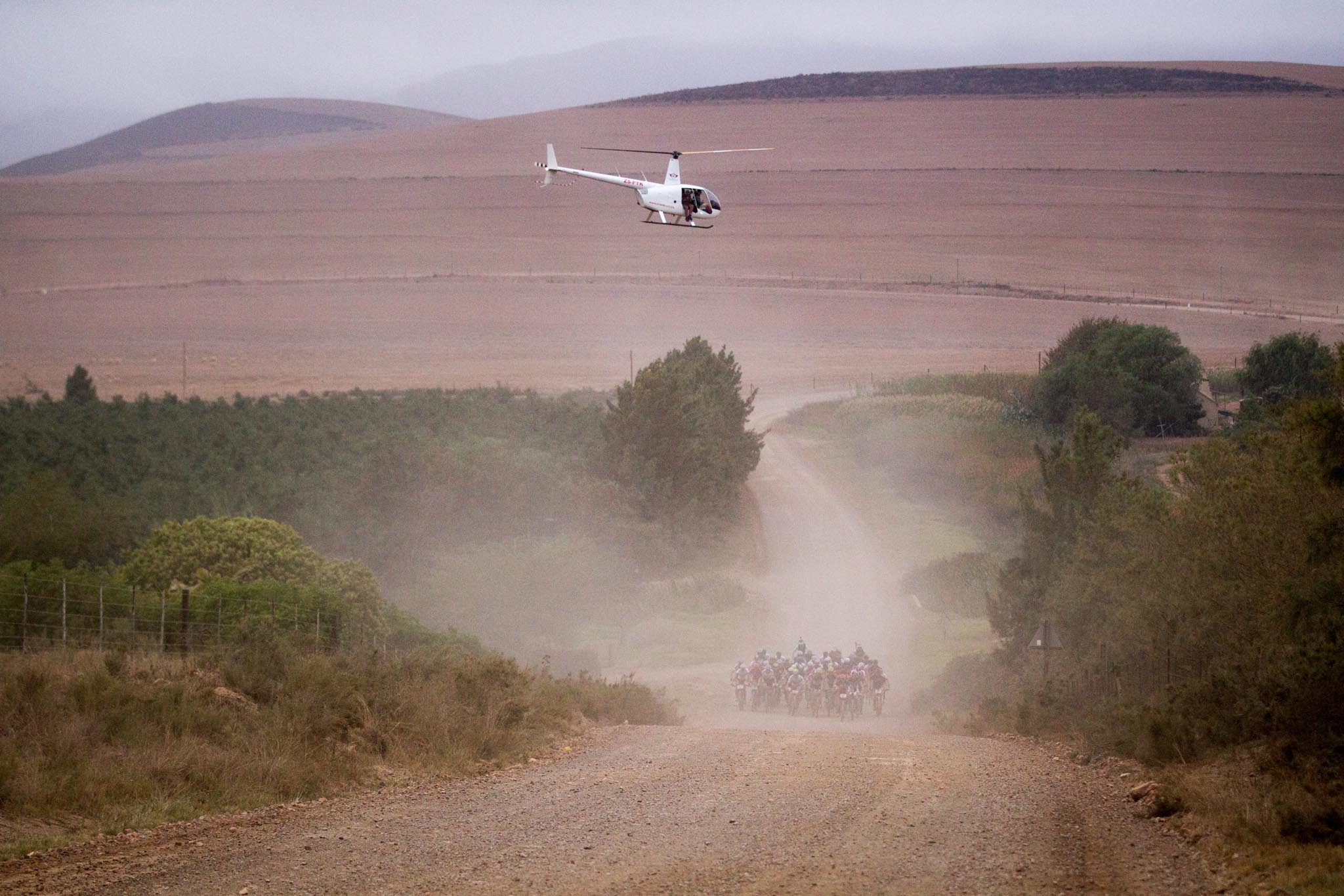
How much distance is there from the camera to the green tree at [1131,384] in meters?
77.1

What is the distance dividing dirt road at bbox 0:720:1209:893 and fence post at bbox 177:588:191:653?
8.70m

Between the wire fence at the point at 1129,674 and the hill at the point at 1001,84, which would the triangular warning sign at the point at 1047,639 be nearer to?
the wire fence at the point at 1129,674

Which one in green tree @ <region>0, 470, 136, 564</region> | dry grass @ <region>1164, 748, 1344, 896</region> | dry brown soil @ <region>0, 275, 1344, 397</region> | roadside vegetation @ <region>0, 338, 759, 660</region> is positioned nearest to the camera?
dry grass @ <region>1164, 748, 1344, 896</region>

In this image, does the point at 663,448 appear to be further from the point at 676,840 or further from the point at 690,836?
the point at 676,840

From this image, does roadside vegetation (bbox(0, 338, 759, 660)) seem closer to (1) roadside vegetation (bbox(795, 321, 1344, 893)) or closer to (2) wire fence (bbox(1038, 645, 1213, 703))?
(1) roadside vegetation (bbox(795, 321, 1344, 893))

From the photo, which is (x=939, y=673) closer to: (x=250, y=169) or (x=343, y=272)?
(x=343, y=272)

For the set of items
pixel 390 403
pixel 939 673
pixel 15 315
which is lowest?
pixel 939 673

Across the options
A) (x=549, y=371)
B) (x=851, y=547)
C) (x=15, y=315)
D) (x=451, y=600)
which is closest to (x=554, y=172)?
(x=451, y=600)

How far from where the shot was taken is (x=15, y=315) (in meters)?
112

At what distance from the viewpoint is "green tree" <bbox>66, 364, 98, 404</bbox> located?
81.4 metres

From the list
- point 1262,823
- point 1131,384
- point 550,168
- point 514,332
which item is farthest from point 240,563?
point 514,332

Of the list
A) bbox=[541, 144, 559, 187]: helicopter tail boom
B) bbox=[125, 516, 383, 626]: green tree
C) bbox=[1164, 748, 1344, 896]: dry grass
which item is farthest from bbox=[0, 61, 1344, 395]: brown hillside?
bbox=[1164, 748, 1344, 896]: dry grass

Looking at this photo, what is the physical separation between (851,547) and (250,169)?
338 feet

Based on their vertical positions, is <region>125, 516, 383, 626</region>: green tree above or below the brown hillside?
below
